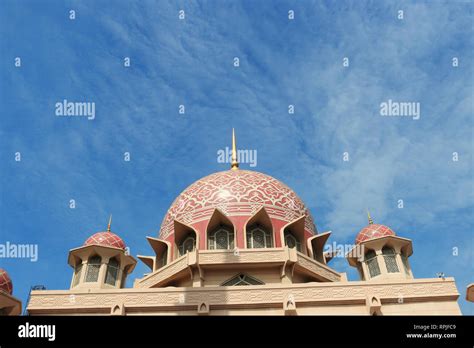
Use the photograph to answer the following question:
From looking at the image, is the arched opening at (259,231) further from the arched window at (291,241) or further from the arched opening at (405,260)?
the arched opening at (405,260)

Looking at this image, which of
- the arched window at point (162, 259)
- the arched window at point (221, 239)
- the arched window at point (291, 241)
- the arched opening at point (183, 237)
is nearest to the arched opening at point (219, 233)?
the arched window at point (221, 239)

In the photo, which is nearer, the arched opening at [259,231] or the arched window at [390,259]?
the arched window at [390,259]

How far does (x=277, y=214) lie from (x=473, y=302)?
8.44 metres

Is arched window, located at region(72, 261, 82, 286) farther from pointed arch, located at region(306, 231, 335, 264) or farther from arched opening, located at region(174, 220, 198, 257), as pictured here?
pointed arch, located at region(306, 231, 335, 264)

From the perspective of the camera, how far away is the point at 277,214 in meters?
19.5

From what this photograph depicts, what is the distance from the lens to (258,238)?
1850cm

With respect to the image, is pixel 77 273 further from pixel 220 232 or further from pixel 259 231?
pixel 259 231

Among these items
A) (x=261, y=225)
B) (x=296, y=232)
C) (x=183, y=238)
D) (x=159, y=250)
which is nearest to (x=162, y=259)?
(x=159, y=250)

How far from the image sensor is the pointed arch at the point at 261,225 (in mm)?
18375

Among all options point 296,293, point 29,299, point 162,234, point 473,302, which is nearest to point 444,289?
point 473,302

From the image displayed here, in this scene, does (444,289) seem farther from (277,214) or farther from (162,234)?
(162,234)

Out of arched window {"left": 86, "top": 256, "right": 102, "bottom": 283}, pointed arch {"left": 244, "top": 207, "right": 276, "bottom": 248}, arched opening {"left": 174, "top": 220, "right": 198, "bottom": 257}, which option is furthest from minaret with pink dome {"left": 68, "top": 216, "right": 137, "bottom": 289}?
pointed arch {"left": 244, "top": 207, "right": 276, "bottom": 248}

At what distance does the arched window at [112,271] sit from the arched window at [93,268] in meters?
0.41
